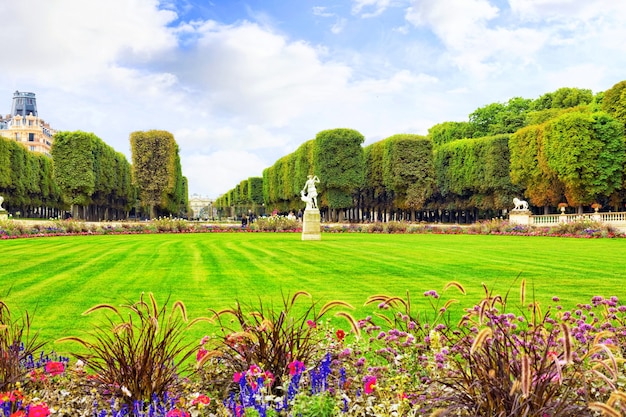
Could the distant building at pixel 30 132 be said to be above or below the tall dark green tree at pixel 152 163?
above

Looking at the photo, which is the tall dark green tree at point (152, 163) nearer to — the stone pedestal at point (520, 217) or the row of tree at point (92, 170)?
the row of tree at point (92, 170)

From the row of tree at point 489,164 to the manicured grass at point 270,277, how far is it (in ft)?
81.8

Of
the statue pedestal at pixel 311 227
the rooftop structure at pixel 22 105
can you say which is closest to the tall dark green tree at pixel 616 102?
the statue pedestal at pixel 311 227

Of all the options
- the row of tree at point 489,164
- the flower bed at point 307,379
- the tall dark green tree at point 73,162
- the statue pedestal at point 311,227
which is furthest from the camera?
the tall dark green tree at point 73,162

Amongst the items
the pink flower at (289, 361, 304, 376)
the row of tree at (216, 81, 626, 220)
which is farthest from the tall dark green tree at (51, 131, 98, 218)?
the pink flower at (289, 361, 304, 376)

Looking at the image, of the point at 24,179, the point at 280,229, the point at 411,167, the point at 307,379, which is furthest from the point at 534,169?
the point at 24,179

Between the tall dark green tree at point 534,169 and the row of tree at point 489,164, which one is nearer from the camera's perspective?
the row of tree at point 489,164

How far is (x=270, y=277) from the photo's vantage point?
33.0ft

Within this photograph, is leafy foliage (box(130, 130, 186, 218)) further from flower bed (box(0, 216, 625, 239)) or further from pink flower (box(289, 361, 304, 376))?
pink flower (box(289, 361, 304, 376))

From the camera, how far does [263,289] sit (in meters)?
8.52

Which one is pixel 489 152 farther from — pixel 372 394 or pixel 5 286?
pixel 372 394

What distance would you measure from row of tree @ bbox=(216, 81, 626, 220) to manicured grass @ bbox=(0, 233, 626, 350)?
24.9m

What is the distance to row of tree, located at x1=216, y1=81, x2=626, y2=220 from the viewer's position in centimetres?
3728

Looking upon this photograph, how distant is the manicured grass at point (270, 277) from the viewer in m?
7.49
